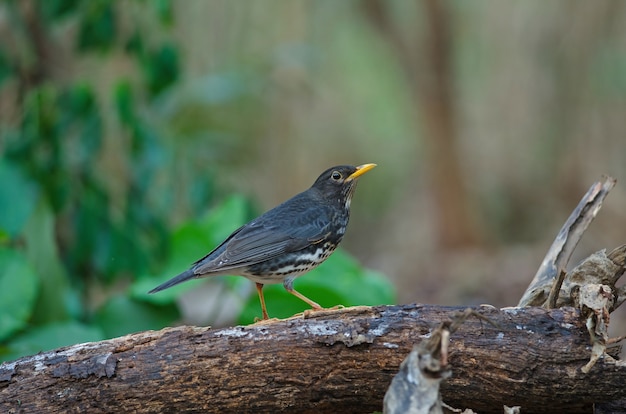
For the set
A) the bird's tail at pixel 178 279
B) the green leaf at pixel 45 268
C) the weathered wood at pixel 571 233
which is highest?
the green leaf at pixel 45 268

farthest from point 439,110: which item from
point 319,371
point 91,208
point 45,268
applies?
point 319,371

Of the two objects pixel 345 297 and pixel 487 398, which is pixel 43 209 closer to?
pixel 345 297

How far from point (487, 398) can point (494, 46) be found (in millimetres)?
10129

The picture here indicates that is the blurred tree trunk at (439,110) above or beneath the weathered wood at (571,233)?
above

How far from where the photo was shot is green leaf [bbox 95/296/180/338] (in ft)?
20.3

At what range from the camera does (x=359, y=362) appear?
357 centimetres

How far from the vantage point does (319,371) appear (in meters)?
3.57

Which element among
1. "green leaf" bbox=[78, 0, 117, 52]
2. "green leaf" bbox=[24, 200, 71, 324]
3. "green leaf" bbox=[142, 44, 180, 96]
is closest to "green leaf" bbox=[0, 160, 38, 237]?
"green leaf" bbox=[24, 200, 71, 324]

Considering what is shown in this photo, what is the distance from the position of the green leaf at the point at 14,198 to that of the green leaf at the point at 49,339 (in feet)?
3.11

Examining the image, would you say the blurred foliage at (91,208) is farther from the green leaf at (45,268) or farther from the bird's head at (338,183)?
the bird's head at (338,183)

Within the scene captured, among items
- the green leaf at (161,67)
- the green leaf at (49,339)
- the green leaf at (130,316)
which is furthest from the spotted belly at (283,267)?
the green leaf at (161,67)

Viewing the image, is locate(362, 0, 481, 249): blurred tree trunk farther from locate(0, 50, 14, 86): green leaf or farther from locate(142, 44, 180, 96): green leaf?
locate(0, 50, 14, 86): green leaf

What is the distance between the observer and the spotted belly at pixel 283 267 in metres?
4.73

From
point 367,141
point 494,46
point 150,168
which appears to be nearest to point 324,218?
point 150,168
